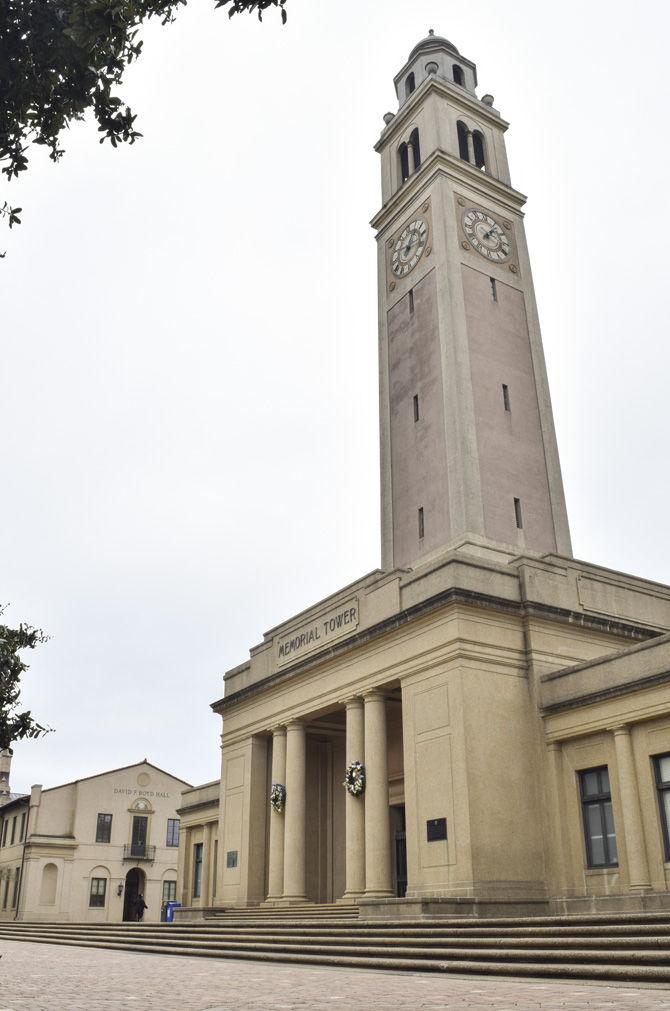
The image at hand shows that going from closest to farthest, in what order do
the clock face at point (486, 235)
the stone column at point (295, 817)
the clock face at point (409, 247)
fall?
the stone column at point (295, 817), the clock face at point (486, 235), the clock face at point (409, 247)

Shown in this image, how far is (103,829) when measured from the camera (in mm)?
59562

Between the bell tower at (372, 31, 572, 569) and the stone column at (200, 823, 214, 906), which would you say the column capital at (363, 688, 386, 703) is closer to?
the bell tower at (372, 31, 572, 569)

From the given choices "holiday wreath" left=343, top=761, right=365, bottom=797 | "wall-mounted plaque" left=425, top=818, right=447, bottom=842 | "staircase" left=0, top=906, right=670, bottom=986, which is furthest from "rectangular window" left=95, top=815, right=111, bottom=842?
"wall-mounted plaque" left=425, top=818, right=447, bottom=842

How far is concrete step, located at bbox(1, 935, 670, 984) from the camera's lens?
1045cm

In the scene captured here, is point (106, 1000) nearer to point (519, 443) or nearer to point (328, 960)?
point (328, 960)

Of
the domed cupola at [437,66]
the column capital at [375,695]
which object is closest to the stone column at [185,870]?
the column capital at [375,695]

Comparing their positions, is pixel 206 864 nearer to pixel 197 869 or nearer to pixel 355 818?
pixel 197 869

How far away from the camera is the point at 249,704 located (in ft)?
111

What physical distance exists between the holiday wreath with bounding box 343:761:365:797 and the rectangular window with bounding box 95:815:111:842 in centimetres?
3813

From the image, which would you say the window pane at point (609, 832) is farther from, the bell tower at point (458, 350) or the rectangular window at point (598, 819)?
the bell tower at point (458, 350)

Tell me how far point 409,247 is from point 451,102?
7987 mm

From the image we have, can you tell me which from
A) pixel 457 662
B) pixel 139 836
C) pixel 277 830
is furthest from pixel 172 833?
pixel 457 662

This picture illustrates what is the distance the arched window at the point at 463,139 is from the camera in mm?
40000

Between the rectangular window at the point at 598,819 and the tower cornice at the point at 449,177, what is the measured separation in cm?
2478
